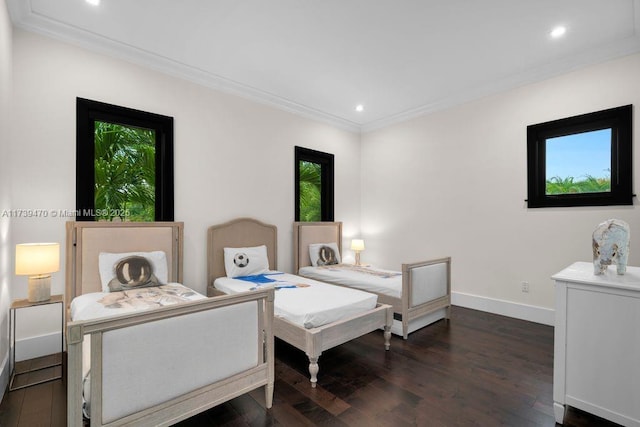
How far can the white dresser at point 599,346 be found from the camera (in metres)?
1.66

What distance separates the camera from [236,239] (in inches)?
155

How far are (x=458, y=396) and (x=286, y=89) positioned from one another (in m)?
3.80

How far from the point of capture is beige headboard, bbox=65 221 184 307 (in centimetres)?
279

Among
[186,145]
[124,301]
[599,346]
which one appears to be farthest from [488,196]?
[124,301]

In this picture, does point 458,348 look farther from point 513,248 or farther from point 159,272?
point 159,272

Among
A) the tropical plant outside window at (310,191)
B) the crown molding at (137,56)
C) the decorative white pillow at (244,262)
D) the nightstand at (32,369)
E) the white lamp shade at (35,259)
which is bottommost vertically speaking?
the nightstand at (32,369)

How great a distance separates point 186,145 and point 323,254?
7.80ft

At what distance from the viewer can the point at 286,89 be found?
4.10m

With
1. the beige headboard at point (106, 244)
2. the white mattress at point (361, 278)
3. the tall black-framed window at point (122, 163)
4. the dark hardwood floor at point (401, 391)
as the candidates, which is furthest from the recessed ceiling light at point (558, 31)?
the beige headboard at point (106, 244)

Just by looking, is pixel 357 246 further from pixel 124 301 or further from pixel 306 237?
pixel 124 301

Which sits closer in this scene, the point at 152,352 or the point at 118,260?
the point at 152,352

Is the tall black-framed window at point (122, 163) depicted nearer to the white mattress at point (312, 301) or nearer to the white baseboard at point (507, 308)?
the white mattress at point (312, 301)

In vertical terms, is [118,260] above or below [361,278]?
above

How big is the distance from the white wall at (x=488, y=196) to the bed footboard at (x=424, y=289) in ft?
2.49
